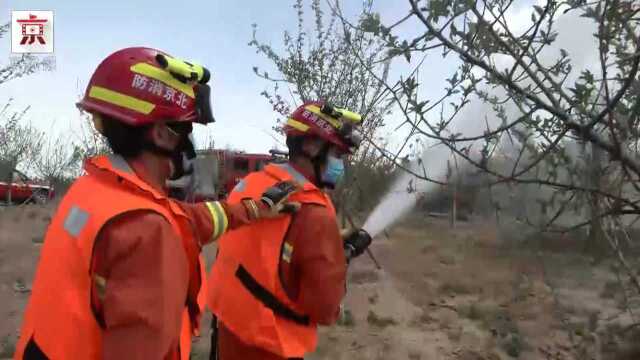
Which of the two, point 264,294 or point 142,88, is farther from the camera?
point 264,294

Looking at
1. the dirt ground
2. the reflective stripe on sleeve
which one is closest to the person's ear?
the reflective stripe on sleeve

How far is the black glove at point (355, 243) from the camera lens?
3.45 meters

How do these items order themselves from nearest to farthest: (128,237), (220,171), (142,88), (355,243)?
(128,237)
(142,88)
(355,243)
(220,171)

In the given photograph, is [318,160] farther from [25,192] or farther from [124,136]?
[25,192]

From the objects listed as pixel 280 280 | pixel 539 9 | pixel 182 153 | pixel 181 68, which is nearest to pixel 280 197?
pixel 280 280

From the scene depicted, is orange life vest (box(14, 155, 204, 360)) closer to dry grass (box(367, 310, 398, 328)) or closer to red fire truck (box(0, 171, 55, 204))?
dry grass (box(367, 310, 398, 328))

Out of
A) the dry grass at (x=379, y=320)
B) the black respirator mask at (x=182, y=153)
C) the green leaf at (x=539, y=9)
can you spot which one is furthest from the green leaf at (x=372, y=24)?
the dry grass at (x=379, y=320)

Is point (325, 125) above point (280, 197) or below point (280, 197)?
above

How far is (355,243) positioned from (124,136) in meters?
1.84

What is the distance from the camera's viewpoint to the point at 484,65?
234cm

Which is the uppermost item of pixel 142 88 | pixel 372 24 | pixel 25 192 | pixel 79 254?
pixel 372 24

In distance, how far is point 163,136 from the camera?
1878mm

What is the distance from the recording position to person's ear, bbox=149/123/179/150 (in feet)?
6.10

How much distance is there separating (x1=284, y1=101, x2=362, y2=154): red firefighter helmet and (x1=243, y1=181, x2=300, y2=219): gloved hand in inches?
16.1
